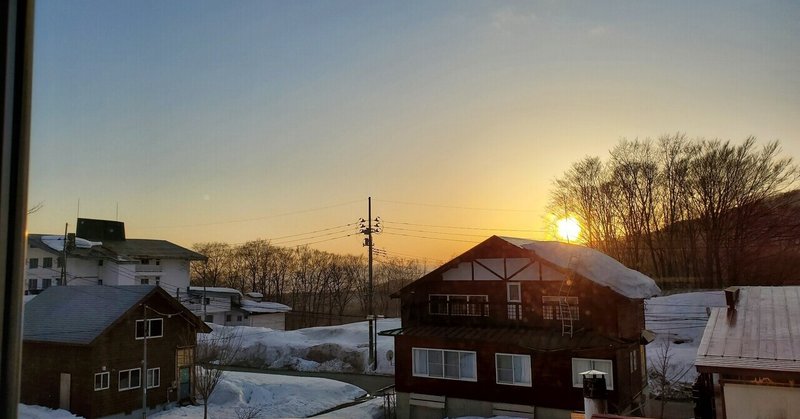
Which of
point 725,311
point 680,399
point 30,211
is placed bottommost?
point 680,399

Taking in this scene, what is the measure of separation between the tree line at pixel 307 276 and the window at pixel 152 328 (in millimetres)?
1914

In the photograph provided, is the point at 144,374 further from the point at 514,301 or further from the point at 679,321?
the point at 679,321

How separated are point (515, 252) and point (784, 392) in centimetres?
496

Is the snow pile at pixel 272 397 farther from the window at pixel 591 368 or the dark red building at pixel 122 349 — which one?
the window at pixel 591 368

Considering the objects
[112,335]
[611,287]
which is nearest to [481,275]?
[611,287]

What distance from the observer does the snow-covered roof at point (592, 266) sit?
820cm

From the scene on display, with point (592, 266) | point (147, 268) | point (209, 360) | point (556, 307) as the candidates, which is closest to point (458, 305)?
point (556, 307)

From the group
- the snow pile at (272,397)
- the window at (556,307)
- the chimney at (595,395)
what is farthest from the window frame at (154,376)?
the chimney at (595,395)

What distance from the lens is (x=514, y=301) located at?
896 cm

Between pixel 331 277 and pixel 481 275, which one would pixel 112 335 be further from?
pixel 481 275

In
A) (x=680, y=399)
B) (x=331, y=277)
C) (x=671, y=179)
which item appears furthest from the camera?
(x=671, y=179)

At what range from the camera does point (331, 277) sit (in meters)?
10.7

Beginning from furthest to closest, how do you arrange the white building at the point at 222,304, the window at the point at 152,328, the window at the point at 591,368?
1. the window at the point at 152,328
2. the window at the point at 591,368
3. the white building at the point at 222,304

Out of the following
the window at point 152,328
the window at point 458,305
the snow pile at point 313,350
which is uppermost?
the window at point 458,305
